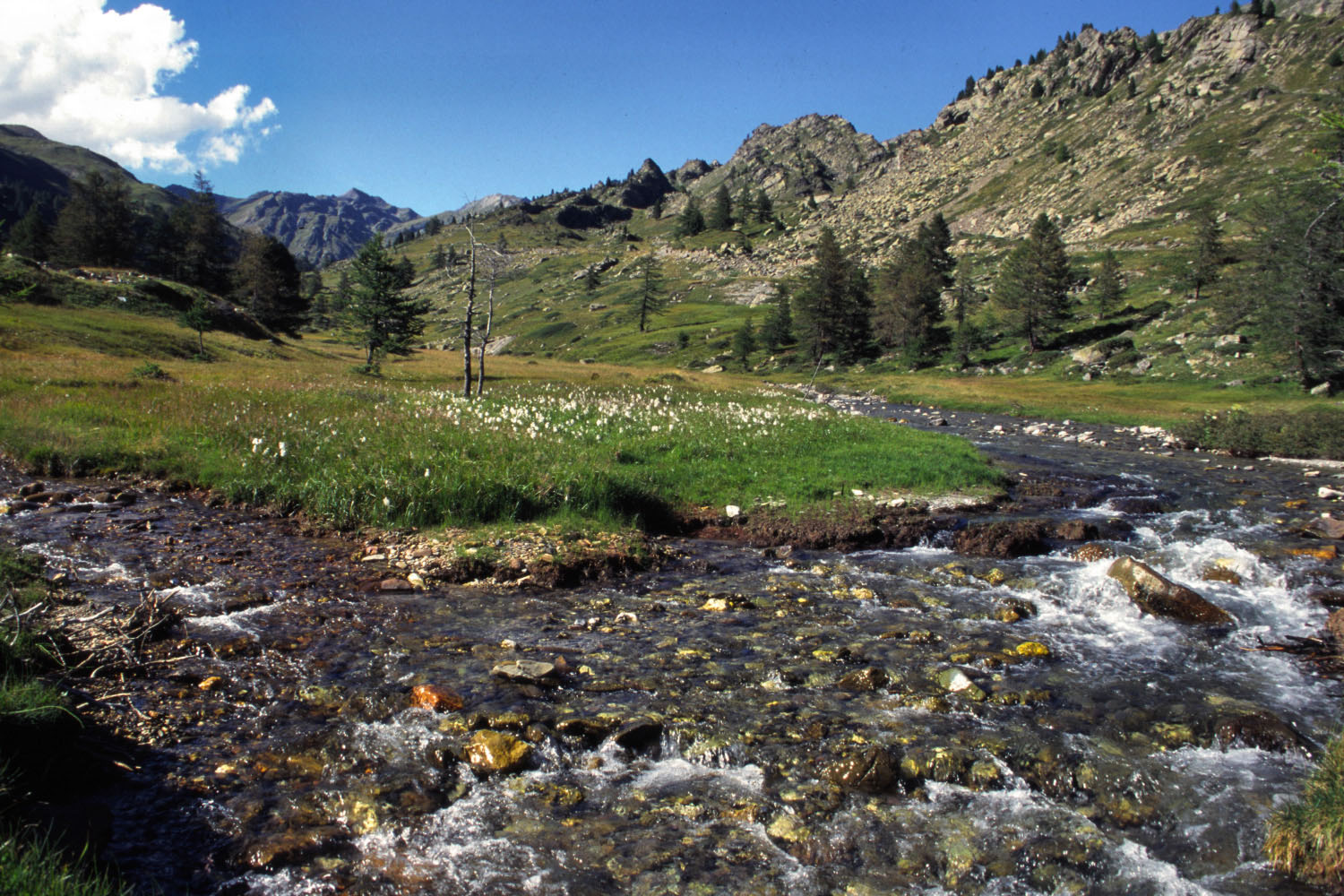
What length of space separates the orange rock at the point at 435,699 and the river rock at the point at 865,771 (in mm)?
3704

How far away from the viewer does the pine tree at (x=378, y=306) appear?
57.9 metres

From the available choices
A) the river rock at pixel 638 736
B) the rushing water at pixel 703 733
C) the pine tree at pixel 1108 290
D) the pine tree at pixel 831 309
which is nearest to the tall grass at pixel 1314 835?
the rushing water at pixel 703 733

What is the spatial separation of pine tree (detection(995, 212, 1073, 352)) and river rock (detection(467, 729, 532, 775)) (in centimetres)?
8208

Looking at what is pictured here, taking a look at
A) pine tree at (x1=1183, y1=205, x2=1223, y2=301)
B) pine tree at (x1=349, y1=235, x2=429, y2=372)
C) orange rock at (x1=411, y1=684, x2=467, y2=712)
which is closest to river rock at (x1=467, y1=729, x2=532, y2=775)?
orange rock at (x1=411, y1=684, x2=467, y2=712)

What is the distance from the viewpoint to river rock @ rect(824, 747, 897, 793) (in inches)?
221

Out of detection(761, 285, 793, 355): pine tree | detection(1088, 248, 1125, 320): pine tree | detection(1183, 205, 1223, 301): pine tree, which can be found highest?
detection(1183, 205, 1223, 301): pine tree

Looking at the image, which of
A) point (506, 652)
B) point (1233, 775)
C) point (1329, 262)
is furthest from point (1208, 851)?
point (1329, 262)

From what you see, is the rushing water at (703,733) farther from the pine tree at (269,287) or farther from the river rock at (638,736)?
the pine tree at (269,287)

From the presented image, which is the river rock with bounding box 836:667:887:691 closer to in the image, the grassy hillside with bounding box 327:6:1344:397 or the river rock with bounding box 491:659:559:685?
the river rock with bounding box 491:659:559:685

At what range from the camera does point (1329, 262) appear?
1590 inches

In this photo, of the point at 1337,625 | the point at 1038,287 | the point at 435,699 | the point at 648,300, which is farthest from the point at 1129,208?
the point at 435,699

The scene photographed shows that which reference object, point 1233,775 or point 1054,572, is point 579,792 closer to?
point 1233,775

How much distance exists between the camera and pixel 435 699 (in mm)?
6512

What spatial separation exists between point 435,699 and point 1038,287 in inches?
3304
